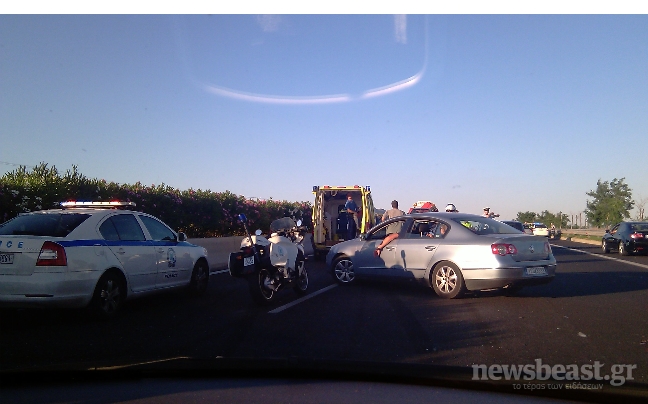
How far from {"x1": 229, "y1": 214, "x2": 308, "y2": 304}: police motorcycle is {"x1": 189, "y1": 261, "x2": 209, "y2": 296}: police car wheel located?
1.54m

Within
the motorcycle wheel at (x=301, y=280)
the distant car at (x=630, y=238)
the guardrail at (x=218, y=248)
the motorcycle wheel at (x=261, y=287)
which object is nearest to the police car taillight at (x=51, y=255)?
the motorcycle wheel at (x=261, y=287)

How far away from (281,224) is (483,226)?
3727mm

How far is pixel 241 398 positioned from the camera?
4.25m

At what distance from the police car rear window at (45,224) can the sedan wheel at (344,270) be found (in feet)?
18.3

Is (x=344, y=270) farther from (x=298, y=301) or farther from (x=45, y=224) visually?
(x=45, y=224)

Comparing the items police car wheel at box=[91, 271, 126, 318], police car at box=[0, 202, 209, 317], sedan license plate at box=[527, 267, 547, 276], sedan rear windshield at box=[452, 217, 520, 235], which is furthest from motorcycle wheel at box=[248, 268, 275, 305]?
sedan license plate at box=[527, 267, 547, 276]

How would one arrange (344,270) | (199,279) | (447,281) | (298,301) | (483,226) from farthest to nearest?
(344,270) < (199,279) < (483,226) < (447,281) < (298,301)

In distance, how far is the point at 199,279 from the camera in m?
10.8

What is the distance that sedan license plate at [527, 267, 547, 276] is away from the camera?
9.53 meters

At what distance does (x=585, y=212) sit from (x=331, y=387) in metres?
76.6

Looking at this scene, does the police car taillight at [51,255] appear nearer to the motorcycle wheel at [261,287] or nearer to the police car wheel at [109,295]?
the police car wheel at [109,295]

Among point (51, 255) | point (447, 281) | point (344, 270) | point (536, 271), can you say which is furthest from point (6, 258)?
point (536, 271)

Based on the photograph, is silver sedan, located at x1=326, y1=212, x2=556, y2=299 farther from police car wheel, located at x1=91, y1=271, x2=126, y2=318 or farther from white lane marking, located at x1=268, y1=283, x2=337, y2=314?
police car wheel, located at x1=91, y1=271, x2=126, y2=318

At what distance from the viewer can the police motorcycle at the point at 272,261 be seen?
9.05 meters
